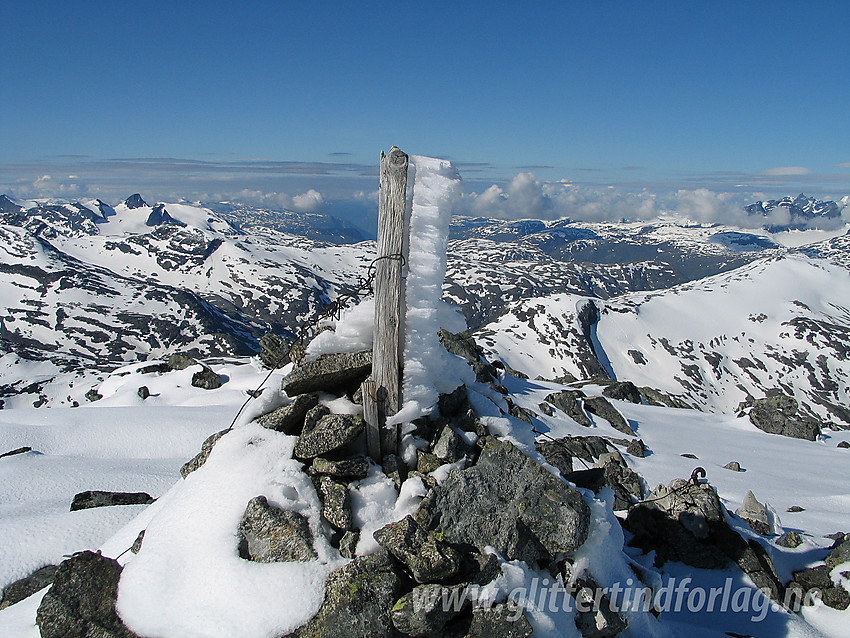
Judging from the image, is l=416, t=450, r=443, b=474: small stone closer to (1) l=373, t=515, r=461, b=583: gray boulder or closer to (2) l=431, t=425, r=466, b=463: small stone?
(2) l=431, t=425, r=466, b=463: small stone

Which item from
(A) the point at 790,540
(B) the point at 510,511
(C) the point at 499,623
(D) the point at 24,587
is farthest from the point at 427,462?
(A) the point at 790,540

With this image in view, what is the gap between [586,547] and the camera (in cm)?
841

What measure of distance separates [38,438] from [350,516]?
21149 mm

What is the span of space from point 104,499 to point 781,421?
158ft

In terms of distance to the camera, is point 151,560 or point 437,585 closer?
point 437,585

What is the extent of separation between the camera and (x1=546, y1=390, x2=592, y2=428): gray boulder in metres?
34.9

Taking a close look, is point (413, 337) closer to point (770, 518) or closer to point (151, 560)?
point (151, 560)

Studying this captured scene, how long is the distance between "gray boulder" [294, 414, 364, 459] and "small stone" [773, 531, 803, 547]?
12.9m

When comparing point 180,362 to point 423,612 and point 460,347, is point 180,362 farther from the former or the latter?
point 423,612

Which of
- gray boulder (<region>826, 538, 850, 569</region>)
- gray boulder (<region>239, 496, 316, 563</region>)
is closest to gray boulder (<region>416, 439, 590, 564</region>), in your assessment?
gray boulder (<region>239, 496, 316, 563</region>)

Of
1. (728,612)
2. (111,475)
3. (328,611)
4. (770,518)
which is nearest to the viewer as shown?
(328,611)

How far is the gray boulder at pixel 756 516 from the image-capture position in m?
14.5

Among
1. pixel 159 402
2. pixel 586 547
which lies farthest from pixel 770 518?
pixel 159 402

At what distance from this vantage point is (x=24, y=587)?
10203 millimetres
